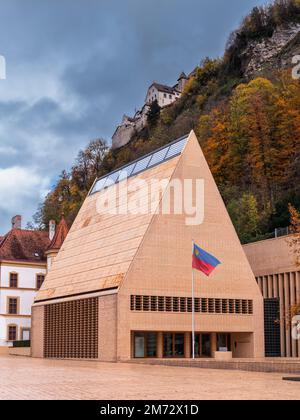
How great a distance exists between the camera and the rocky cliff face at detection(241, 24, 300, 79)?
9932 cm

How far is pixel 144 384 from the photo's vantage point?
58.4 feet

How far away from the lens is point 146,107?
464 feet

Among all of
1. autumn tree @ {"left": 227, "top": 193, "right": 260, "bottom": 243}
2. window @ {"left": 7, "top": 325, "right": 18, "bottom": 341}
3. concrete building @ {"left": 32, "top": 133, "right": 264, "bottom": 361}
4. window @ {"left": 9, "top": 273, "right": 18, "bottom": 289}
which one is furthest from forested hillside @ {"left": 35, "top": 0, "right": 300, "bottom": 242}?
window @ {"left": 7, "top": 325, "right": 18, "bottom": 341}

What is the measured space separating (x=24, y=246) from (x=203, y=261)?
111ft

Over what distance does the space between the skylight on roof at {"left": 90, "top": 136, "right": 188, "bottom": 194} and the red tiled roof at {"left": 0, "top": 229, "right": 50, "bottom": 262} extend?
50.3 ft

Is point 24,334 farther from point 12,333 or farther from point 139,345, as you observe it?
point 139,345

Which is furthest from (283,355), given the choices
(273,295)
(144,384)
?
(144,384)

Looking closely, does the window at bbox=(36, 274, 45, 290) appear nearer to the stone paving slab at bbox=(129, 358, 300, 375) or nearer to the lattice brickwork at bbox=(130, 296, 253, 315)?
the lattice brickwork at bbox=(130, 296, 253, 315)

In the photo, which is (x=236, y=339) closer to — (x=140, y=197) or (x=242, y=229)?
(x=140, y=197)

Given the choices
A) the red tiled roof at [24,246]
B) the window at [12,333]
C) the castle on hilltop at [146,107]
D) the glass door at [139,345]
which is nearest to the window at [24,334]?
the window at [12,333]


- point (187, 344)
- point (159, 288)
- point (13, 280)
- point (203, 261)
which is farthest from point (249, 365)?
point (13, 280)

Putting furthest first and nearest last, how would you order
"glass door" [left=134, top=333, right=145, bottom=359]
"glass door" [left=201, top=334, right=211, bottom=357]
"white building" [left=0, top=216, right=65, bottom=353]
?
"white building" [left=0, top=216, right=65, bottom=353] < "glass door" [left=201, top=334, right=211, bottom=357] < "glass door" [left=134, top=333, right=145, bottom=359]

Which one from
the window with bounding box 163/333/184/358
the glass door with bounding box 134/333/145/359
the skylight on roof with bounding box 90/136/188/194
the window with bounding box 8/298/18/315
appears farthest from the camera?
the window with bounding box 8/298/18/315

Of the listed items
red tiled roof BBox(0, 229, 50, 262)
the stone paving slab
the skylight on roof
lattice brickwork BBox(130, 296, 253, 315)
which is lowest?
the stone paving slab
